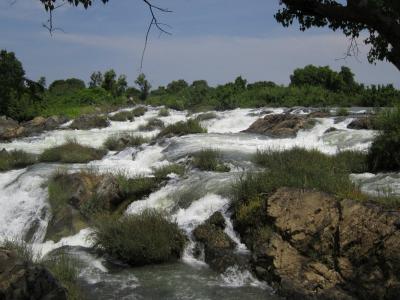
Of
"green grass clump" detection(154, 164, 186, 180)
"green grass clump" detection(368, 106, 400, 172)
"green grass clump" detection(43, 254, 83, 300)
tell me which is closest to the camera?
"green grass clump" detection(43, 254, 83, 300)

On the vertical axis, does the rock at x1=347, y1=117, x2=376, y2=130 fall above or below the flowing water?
above

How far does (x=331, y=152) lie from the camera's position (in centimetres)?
1617

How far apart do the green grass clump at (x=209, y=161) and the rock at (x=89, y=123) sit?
17.5 metres

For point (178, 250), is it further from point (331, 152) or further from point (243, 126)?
point (243, 126)

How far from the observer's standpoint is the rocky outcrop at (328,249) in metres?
6.85

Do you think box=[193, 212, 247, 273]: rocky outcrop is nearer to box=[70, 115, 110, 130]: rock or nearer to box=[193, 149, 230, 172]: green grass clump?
box=[193, 149, 230, 172]: green grass clump

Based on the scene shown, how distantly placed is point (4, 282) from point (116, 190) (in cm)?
643

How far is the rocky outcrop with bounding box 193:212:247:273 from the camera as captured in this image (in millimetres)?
7984

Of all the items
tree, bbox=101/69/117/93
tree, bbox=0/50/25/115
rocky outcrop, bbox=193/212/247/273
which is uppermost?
tree, bbox=101/69/117/93

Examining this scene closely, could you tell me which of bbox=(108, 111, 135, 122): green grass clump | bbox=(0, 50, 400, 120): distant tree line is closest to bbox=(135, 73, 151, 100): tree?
bbox=(0, 50, 400, 120): distant tree line

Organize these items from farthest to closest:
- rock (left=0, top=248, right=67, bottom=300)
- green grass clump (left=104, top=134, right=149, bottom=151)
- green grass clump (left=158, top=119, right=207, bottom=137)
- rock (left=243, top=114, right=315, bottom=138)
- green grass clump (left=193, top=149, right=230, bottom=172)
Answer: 1. green grass clump (left=158, top=119, right=207, bottom=137)
2. green grass clump (left=104, top=134, right=149, bottom=151)
3. rock (left=243, top=114, right=315, bottom=138)
4. green grass clump (left=193, top=149, right=230, bottom=172)
5. rock (left=0, top=248, right=67, bottom=300)

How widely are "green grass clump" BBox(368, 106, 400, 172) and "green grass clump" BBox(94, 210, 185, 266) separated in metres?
6.15

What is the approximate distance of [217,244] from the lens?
844 cm

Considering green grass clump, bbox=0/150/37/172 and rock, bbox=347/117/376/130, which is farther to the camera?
rock, bbox=347/117/376/130
